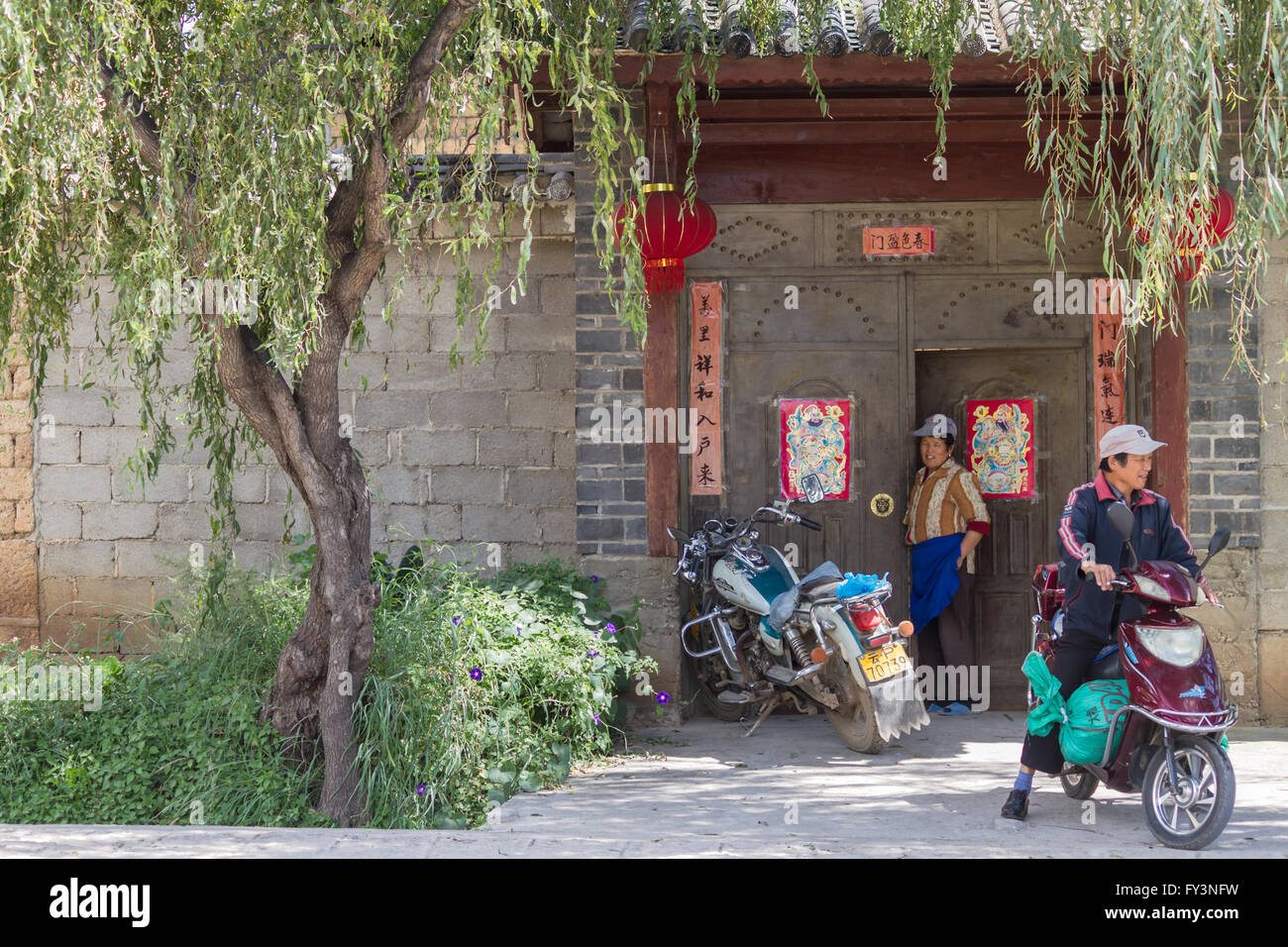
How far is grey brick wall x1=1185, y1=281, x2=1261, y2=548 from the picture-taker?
21.5 feet

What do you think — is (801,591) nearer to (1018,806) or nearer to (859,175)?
(1018,806)

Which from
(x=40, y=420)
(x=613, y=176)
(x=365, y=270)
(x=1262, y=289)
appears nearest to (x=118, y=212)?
(x=365, y=270)

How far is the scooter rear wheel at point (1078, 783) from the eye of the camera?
15.8 feet

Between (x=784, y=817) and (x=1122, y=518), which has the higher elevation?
(x=1122, y=518)

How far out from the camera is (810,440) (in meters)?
7.09

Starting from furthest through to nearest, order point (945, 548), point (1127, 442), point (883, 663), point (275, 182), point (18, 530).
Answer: point (18, 530), point (945, 548), point (883, 663), point (1127, 442), point (275, 182)

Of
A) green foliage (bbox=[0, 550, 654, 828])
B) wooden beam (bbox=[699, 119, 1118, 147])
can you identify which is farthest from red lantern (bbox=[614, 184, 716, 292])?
green foliage (bbox=[0, 550, 654, 828])

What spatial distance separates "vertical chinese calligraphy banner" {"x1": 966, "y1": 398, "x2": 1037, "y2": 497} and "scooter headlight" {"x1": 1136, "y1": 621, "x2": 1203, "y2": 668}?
2.84 meters

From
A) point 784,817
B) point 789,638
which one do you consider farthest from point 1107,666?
point 789,638

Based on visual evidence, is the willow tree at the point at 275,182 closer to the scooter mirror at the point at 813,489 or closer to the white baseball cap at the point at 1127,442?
the white baseball cap at the point at 1127,442

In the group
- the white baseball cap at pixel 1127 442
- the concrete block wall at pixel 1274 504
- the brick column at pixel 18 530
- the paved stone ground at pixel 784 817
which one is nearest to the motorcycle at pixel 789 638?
the paved stone ground at pixel 784 817

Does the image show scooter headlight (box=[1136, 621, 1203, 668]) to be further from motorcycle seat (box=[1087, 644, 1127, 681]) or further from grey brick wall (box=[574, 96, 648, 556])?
grey brick wall (box=[574, 96, 648, 556])

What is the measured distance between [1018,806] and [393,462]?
4.57 meters

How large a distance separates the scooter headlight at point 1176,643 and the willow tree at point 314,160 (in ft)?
4.03
